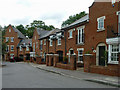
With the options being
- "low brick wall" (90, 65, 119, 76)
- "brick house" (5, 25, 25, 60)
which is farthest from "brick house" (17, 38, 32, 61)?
"low brick wall" (90, 65, 119, 76)

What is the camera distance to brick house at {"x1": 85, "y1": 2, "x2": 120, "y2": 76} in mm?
13483

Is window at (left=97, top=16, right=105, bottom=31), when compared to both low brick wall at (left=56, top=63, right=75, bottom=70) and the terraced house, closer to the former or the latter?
the terraced house

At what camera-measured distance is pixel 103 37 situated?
1573 centimetres

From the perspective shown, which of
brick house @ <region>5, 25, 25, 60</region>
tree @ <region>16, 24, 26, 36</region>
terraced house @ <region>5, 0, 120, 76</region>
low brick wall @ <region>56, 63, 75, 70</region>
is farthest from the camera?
tree @ <region>16, 24, 26, 36</region>

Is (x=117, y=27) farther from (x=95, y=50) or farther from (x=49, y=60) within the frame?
(x=49, y=60)

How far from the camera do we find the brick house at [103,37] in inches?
531

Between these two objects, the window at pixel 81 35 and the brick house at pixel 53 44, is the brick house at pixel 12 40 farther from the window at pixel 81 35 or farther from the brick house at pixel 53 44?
the window at pixel 81 35

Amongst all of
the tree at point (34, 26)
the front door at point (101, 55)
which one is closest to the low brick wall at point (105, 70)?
the front door at point (101, 55)

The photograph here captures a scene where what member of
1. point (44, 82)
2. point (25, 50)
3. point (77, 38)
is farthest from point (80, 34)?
point (25, 50)

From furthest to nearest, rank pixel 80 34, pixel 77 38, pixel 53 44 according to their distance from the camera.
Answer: pixel 53 44 → pixel 77 38 → pixel 80 34

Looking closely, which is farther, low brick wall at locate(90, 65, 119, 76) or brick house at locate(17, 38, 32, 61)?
brick house at locate(17, 38, 32, 61)

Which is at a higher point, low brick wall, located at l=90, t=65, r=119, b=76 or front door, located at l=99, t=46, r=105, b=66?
front door, located at l=99, t=46, r=105, b=66

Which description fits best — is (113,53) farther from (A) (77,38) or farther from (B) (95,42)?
(A) (77,38)

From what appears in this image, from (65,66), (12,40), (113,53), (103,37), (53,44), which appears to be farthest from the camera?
(12,40)
